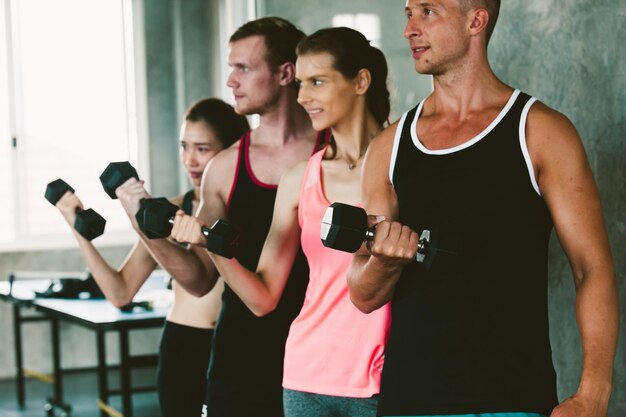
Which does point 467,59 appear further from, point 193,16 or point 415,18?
point 193,16

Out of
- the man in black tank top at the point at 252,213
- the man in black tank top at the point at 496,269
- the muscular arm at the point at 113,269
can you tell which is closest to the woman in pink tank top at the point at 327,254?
the man in black tank top at the point at 252,213

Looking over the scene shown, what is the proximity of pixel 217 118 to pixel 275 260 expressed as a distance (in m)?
0.97

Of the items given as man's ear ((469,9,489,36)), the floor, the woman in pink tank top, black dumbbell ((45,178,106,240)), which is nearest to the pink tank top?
the woman in pink tank top

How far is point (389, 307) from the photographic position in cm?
171

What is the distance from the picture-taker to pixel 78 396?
5.54 metres

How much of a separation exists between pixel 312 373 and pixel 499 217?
559mm

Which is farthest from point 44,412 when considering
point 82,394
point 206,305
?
point 206,305

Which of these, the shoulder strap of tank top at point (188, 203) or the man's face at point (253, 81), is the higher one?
the man's face at point (253, 81)

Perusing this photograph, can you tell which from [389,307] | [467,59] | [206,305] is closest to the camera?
[467,59]

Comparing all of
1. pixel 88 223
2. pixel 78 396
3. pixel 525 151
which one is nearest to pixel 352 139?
pixel 525 151

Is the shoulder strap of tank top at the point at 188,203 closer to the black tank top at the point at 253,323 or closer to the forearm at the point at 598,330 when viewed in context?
the black tank top at the point at 253,323

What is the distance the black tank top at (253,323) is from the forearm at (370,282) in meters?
0.47

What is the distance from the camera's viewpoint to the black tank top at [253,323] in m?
2.05

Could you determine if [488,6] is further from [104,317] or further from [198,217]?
[104,317]
